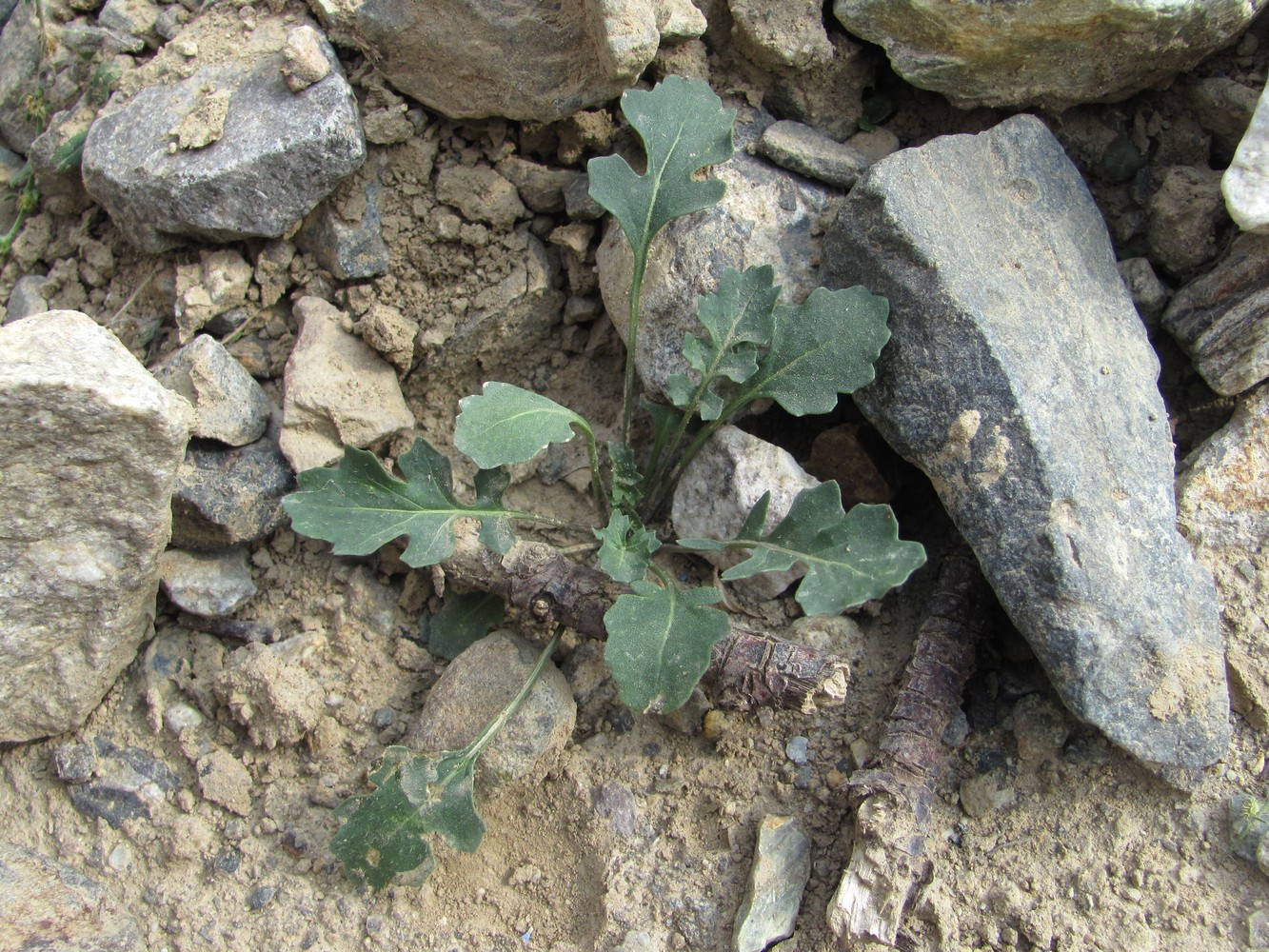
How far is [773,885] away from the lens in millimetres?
2137

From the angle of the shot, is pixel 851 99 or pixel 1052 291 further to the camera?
pixel 851 99

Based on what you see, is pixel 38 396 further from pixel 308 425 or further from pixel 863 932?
pixel 863 932

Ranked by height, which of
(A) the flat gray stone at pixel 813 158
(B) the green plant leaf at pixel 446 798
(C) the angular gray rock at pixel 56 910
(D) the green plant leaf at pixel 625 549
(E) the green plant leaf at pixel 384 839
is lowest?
(C) the angular gray rock at pixel 56 910

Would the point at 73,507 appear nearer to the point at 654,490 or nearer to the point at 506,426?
the point at 506,426

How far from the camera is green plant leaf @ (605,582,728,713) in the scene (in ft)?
6.99

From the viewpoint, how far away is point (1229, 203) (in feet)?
7.55

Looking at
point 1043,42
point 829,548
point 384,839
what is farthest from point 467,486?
point 1043,42

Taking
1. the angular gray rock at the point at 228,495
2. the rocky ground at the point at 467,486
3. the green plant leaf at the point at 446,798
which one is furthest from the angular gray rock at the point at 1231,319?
the angular gray rock at the point at 228,495

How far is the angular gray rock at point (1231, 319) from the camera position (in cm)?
236

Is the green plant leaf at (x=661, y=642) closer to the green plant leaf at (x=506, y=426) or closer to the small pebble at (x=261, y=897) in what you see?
the green plant leaf at (x=506, y=426)

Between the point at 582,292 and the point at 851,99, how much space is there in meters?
0.97

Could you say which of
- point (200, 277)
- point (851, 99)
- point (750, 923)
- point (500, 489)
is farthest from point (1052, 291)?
point (200, 277)

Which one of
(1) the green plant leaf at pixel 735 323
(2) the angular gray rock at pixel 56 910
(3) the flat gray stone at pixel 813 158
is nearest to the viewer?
(2) the angular gray rock at pixel 56 910

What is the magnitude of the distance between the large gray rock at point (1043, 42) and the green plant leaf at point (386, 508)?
1.66 m
